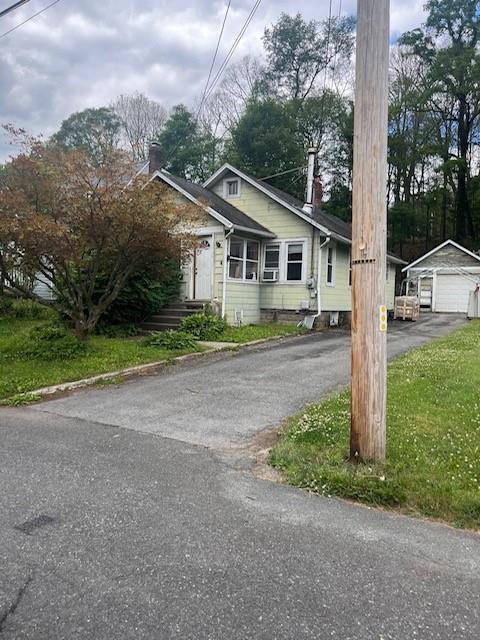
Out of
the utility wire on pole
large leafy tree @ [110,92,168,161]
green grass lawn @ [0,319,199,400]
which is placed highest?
large leafy tree @ [110,92,168,161]

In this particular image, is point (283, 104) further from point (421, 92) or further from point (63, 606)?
point (63, 606)

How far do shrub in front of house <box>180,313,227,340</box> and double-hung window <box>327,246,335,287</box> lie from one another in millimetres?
5458

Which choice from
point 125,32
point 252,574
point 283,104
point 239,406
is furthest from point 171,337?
point 283,104

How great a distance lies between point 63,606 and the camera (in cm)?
235

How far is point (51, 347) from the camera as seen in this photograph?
32.2ft

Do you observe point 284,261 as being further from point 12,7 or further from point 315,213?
point 12,7

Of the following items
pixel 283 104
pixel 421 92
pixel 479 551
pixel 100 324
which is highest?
pixel 421 92

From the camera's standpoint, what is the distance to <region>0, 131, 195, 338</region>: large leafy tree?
8.81 metres

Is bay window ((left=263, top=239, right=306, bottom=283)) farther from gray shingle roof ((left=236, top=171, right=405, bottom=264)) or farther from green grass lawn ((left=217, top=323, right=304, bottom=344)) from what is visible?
green grass lawn ((left=217, top=323, right=304, bottom=344))

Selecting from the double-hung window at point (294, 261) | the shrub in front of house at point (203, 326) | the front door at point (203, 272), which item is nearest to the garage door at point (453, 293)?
the double-hung window at point (294, 261)

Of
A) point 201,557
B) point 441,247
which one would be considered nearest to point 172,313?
point 201,557

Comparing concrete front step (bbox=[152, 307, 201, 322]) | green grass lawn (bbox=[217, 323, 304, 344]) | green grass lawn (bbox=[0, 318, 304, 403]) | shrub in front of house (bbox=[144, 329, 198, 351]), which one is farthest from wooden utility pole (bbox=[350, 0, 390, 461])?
concrete front step (bbox=[152, 307, 201, 322])

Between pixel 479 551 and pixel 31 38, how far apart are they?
10924 mm

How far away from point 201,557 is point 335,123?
118ft
